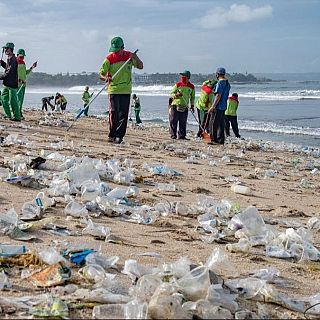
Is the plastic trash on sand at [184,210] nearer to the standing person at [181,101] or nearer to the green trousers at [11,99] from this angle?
the green trousers at [11,99]

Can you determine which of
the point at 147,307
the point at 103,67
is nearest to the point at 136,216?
the point at 147,307

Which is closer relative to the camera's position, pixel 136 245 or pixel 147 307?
pixel 147 307

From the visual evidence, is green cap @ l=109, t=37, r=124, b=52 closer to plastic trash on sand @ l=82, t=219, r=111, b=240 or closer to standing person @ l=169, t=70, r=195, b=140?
standing person @ l=169, t=70, r=195, b=140

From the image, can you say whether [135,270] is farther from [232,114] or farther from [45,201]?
[232,114]

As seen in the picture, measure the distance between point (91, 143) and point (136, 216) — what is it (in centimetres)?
541

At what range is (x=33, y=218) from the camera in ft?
13.1

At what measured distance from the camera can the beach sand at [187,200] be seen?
3.43 metres

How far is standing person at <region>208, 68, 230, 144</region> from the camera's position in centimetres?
1229

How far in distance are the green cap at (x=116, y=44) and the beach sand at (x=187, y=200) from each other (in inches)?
67.0

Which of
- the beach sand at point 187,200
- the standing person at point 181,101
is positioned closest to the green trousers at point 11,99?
the beach sand at point 187,200

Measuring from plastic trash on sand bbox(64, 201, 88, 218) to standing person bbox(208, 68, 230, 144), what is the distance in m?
8.33

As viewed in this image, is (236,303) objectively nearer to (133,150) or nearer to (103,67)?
(133,150)

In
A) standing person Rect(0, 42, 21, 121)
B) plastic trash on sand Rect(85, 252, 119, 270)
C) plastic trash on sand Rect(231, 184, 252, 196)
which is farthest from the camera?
standing person Rect(0, 42, 21, 121)

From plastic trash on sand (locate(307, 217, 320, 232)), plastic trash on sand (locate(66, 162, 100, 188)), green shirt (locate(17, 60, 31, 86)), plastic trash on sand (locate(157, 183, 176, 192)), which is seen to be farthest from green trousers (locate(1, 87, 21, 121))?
plastic trash on sand (locate(307, 217, 320, 232))
